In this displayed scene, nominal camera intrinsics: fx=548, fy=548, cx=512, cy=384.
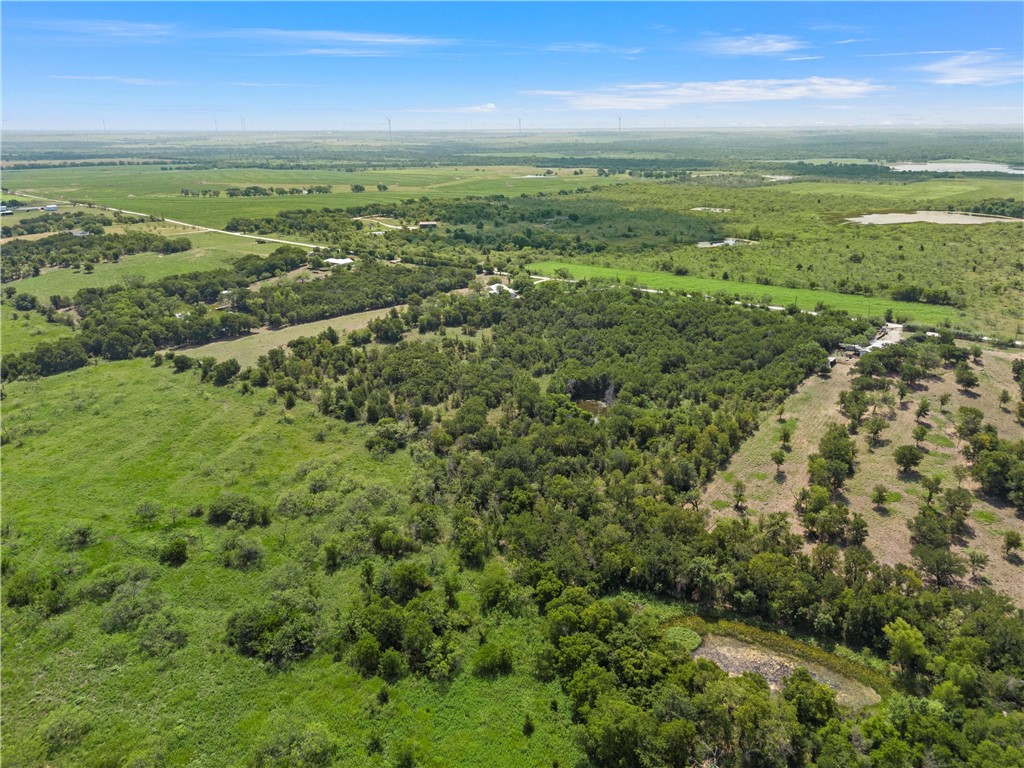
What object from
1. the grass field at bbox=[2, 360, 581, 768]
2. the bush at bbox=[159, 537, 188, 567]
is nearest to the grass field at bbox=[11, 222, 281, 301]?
the grass field at bbox=[2, 360, 581, 768]

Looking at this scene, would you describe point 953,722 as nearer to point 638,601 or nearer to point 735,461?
point 638,601

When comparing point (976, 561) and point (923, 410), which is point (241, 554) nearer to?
point (976, 561)

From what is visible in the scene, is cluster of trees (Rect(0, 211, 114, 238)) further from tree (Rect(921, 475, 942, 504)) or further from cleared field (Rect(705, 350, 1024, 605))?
tree (Rect(921, 475, 942, 504))

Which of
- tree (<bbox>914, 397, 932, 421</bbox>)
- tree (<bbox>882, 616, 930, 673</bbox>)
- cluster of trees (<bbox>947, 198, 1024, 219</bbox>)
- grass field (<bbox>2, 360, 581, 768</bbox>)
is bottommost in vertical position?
grass field (<bbox>2, 360, 581, 768</bbox>)

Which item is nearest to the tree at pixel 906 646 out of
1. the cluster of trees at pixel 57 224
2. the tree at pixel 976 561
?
the tree at pixel 976 561

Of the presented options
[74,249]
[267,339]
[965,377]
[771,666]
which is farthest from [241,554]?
[74,249]
